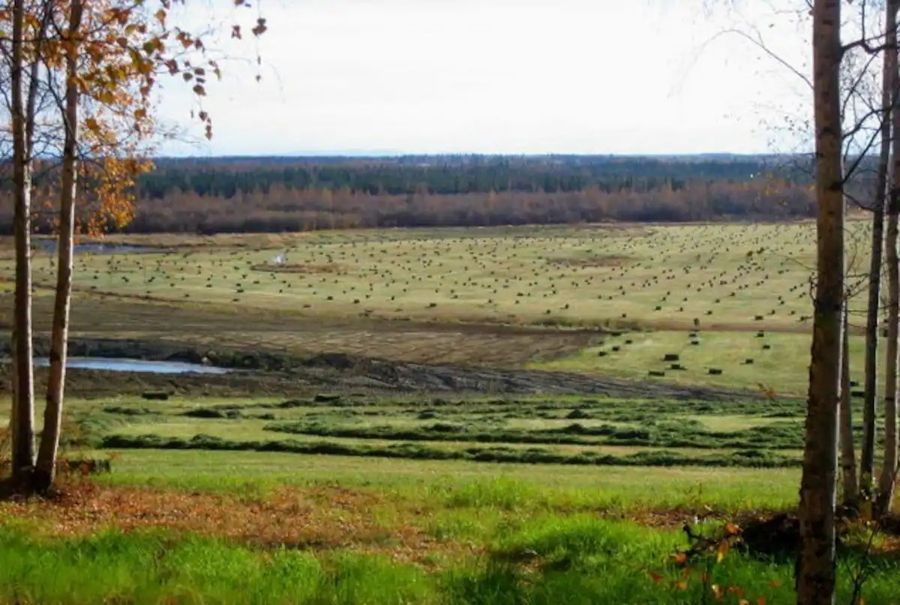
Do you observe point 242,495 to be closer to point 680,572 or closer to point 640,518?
point 640,518

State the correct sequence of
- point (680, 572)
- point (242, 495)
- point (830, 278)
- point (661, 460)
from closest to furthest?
1. point (830, 278)
2. point (680, 572)
3. point (242, 495)
4. point (661, 460)

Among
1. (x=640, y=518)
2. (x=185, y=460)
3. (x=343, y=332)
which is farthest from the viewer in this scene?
(x=343, y=332)

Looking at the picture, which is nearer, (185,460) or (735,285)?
(185,460)

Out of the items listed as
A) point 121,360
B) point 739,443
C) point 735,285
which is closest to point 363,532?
point 739,443

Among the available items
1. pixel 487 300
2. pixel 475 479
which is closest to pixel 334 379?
pixel 475 479

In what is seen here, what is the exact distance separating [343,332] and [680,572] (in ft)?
162

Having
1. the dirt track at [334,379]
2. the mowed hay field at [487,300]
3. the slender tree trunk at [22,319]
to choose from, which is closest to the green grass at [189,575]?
the slender tree trunk at [22,319]

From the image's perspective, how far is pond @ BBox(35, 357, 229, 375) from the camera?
1758 inches

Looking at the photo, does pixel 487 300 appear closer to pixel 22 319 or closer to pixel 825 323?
pixel 22 319

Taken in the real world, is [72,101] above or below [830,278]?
above

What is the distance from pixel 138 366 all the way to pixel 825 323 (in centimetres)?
4305

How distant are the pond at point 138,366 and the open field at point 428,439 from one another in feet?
2.71

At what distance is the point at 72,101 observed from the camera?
1231 centimetres

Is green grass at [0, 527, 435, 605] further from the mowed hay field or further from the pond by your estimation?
the pond
